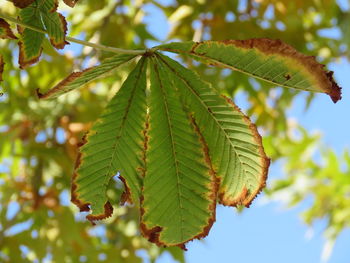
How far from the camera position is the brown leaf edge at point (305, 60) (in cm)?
70

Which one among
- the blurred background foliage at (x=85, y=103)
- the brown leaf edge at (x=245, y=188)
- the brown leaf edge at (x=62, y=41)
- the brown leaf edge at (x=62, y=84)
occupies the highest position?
the blurred background foliage at (x=85, y=103)

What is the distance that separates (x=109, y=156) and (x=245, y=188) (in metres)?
0.19

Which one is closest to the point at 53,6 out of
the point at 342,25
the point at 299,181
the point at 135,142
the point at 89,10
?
the point at 135,142

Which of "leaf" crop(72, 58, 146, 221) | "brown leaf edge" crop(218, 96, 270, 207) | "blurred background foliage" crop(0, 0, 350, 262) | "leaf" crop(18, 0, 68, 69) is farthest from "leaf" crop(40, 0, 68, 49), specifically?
"blurred background foliage" crop(0, 0, 350, 262)

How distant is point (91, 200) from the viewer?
0.78 m

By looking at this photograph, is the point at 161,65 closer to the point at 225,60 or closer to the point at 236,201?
the point at 225,60

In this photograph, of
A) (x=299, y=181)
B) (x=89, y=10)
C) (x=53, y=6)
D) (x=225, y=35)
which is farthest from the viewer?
(x=299, y=181)

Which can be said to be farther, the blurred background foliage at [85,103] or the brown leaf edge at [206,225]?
the blurred background foliage at [85,103]

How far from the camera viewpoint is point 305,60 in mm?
699

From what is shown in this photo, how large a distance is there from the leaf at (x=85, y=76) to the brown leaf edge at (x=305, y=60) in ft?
0.55

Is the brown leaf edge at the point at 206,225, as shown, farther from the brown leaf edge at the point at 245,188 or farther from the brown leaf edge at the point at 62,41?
the brown leaf edge at the point at 62,41

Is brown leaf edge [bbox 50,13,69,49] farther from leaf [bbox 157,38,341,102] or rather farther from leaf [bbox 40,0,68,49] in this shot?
leaf [bbox 157,38,341,102]

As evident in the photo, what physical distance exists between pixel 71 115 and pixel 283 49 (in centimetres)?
166

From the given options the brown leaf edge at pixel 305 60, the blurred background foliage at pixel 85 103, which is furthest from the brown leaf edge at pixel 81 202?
the blurred background foliage at pixel 85 103
